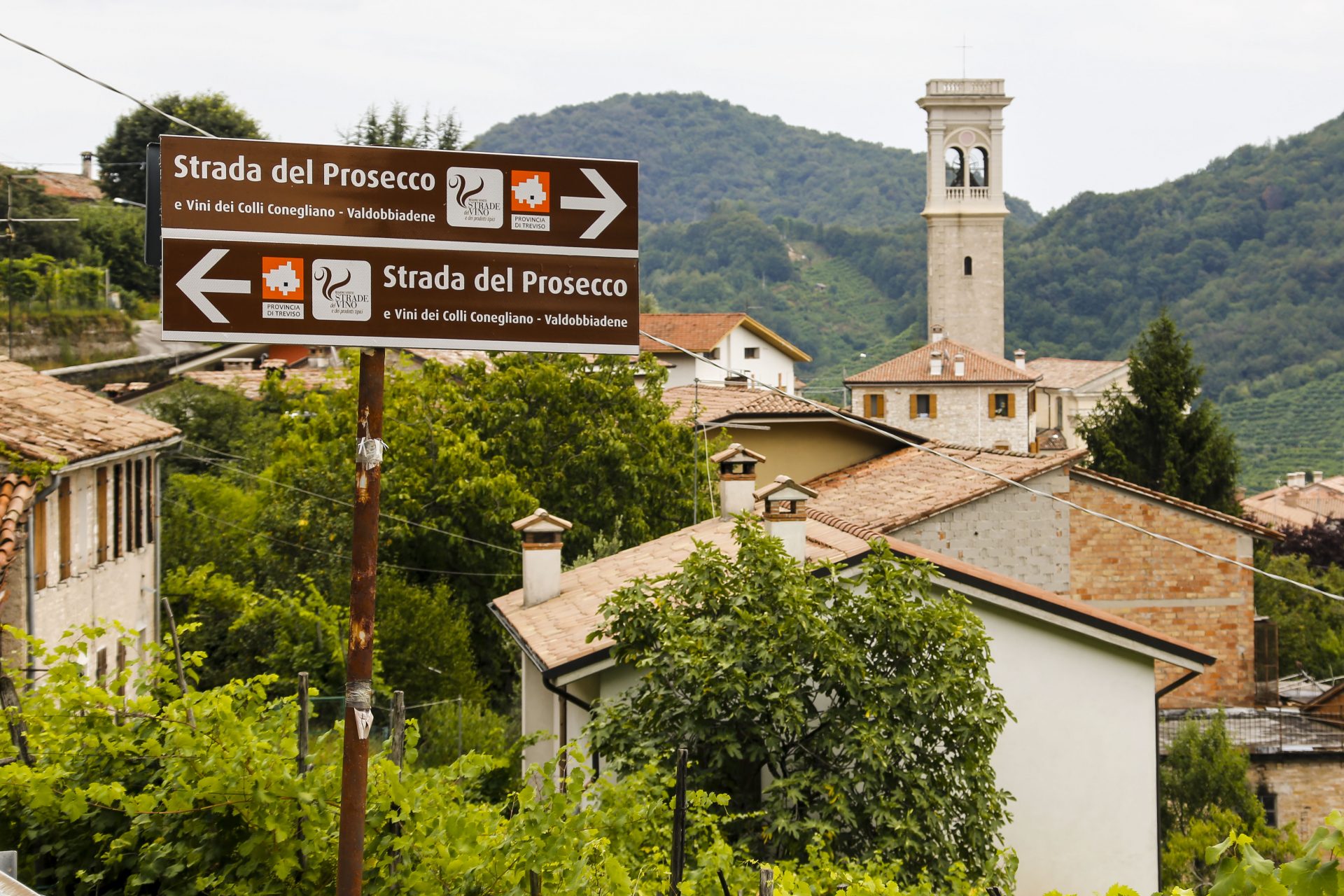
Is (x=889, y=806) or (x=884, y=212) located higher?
(x=884, y=212)

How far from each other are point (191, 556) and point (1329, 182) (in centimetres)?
9931

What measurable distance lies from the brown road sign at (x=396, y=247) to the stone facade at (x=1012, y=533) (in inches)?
570

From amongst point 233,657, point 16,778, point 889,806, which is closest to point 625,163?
point 16,778

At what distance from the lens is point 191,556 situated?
26.5m

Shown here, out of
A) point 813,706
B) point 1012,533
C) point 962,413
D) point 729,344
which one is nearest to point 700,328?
point 729,344

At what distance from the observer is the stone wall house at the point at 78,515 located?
13.2m

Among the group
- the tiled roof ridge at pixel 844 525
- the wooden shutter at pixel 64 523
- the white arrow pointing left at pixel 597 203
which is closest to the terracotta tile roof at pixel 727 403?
the tiled roof ridge at pixel 844 525

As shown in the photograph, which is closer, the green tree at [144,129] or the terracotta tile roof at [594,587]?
the terracotta tile roof at [594,587]

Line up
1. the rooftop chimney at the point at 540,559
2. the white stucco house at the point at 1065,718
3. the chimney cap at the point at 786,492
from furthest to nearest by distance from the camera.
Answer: the rooftop chimney at the point at 540,559
the chimney cap at the point at 786,492
the white stucco house at the point at 1065,718

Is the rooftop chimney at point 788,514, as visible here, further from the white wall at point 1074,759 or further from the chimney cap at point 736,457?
the chimney cap at point 736,457

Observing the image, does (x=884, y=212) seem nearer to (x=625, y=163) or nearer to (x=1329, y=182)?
(x=1329, y=182)

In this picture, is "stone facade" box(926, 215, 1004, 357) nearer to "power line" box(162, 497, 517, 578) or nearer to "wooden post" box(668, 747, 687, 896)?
"power line" box(162, 497, 517, 578)

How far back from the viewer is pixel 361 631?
432cm

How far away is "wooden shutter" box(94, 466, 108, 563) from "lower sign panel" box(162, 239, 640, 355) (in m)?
13.4
